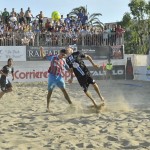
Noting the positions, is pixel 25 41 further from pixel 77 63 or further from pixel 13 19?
pixel 77 63

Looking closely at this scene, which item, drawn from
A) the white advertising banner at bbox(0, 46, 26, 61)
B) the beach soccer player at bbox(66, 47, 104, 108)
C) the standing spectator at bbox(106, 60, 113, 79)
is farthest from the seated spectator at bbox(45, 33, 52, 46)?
the beach soccer player at bbox(66, 47, 104, 108)

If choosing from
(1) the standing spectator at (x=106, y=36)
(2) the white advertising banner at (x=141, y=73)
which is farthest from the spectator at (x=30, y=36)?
(2) the white advertising banner at (x=141, y=73)

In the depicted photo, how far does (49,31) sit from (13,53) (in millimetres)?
2338

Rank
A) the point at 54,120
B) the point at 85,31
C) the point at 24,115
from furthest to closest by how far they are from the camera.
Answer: the point at 85,31 → the point at 24,115 → the point at 54,120

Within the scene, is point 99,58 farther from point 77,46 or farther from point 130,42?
point 130,42

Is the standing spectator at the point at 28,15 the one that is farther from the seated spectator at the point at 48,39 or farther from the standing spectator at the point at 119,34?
the standing spectator at the point at 119,34

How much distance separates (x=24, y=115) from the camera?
892cm

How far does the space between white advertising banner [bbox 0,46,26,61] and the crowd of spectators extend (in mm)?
294

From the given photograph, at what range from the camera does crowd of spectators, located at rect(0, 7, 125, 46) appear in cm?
2072

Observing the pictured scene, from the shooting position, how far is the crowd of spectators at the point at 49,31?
20.7 meters

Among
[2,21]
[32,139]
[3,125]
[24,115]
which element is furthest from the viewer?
[2,21]

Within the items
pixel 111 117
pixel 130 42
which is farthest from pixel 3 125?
pixel 130 42

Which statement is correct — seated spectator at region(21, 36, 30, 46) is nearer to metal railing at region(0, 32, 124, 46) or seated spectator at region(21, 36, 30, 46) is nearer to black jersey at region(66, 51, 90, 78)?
metal railing at region(0, 32, 124, 46)

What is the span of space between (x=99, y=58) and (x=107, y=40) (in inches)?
46.7
